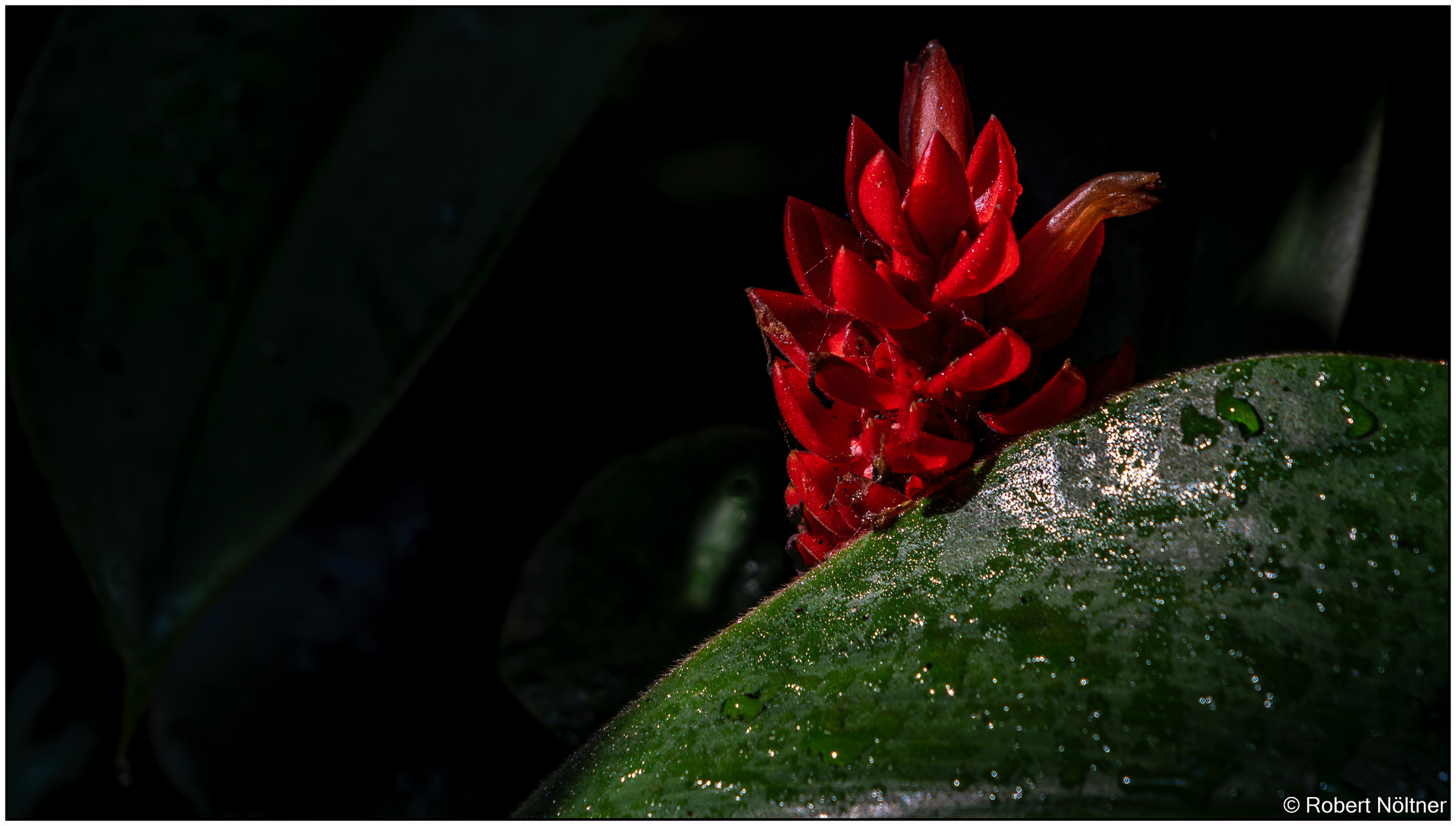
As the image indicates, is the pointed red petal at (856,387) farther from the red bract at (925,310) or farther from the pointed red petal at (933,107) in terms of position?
the pointed red petal at (933,107)

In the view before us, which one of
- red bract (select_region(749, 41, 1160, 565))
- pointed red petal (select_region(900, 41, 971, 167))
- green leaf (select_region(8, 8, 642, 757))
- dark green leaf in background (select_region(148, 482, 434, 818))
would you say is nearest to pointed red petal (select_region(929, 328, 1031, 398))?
red bract (select_region(749, 41, 1160, 565))

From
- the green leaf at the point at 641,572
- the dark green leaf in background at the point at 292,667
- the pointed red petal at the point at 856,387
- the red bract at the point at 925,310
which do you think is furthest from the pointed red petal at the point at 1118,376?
the dark green leaf in background at the point at 292,667

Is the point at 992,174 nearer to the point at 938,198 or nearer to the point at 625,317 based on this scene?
the point at 938,198

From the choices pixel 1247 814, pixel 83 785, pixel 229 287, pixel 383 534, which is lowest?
pixel 83 785

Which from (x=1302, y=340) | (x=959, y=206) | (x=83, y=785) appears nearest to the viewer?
(x=959, y=206)

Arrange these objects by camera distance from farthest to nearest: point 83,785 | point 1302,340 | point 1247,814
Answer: point 83,785, point 1302,340, point 1247,814

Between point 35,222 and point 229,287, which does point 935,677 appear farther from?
point 35,222

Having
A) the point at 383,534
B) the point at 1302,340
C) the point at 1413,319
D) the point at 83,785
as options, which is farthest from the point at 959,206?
the point at 83,785
